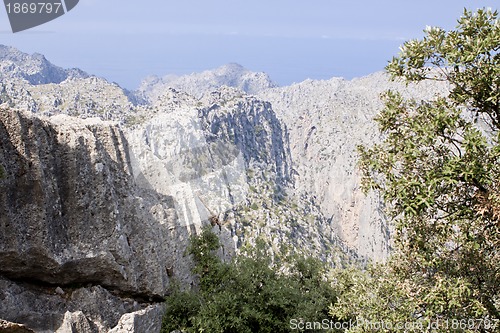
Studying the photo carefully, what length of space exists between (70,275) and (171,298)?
832cm

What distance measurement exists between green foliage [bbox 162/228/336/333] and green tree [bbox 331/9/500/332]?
13121 millimetres

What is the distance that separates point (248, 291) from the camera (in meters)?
31.4

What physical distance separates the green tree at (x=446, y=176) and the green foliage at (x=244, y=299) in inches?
517

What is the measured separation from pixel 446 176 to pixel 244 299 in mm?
21892

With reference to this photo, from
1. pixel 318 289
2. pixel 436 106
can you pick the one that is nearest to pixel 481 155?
pixel 436 106

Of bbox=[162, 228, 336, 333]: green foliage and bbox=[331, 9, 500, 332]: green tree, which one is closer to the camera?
bbox=[331, 9, 500, 332]: green tree

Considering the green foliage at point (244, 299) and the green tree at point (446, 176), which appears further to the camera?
the green foliage at point (244, 299)

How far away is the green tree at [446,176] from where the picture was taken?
46.1 ft

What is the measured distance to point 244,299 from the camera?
3144 centimetres

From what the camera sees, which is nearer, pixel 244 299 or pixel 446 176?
pixel 446 176

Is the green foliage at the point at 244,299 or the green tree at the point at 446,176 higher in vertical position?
the green tree at the point at 446,176

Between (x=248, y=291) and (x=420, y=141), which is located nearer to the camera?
(x=420, y=141)

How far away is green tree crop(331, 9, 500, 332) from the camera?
46.1 feet

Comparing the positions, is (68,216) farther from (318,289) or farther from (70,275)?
(318,289)
